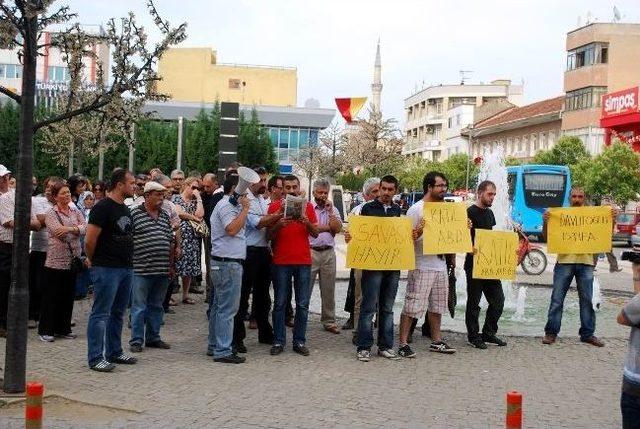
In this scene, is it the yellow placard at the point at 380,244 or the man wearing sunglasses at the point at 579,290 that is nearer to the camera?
Answer: the yellow placard at the point at 380,244

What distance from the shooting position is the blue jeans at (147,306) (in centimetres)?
975

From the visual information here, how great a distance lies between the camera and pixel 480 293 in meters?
10.6

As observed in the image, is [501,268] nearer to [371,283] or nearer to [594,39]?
[371,283]

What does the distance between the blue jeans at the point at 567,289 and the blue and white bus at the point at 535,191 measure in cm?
3208

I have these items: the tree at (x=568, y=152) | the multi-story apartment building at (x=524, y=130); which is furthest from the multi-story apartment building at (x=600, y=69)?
the multi-story apartment building at (x=524, y=130)

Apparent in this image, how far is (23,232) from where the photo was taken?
7.37 metres

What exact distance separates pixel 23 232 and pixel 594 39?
5948cm

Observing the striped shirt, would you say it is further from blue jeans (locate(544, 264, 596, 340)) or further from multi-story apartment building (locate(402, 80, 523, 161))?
multi-story apartment building (locate(402, 80, 523, 161))

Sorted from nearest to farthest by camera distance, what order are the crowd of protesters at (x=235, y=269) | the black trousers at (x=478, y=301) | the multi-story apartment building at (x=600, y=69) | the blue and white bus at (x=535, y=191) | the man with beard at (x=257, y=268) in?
the crowd of protesters at (x=235, y=269), the man with beard at (x=257, y=268), the black trousers at (x=478, y=301), the blue and white bus at (x=535, y=191), the multi-story apartment building at (x=600, y=69)

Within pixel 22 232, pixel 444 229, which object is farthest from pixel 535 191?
pixel 22 232

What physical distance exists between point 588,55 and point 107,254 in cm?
5862

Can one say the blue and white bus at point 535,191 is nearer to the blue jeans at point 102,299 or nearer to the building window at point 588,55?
the building window at point 588,55

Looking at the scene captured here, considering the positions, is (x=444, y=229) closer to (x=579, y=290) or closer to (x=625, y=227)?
(x=579, y=290)

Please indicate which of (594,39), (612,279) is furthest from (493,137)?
(612,279)
